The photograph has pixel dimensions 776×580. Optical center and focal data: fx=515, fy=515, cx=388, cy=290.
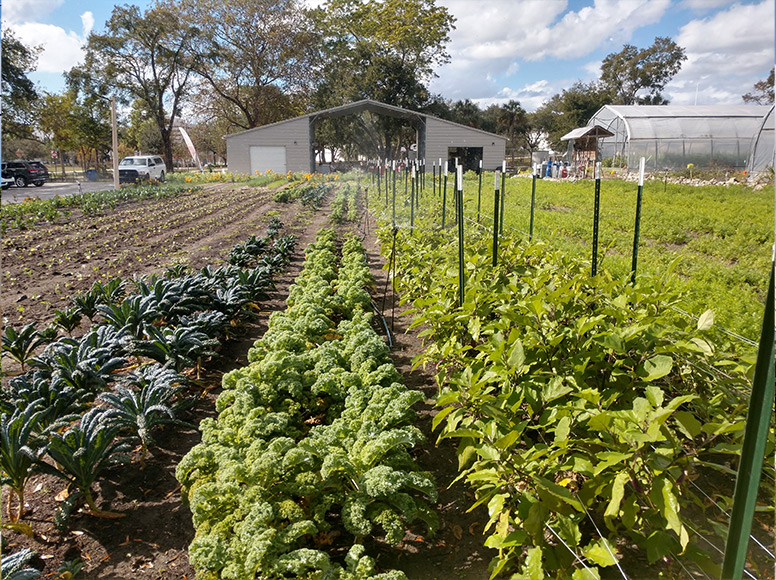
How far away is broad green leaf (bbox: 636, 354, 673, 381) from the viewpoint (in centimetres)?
196

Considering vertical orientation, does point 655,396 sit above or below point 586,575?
above

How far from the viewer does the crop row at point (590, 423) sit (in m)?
1.72

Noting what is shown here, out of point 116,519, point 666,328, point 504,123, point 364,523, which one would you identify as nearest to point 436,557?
point 364,523

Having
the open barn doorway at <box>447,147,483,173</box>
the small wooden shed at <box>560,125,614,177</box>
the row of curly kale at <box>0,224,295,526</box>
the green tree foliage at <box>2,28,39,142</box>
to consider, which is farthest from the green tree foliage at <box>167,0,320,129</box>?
the row of curly kale at <box>0,224,295,526</box>

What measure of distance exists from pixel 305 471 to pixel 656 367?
62.6 inches

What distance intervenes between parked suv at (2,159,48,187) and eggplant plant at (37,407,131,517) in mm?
28029

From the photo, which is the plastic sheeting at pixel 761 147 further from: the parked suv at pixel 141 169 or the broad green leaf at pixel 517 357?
the parked suv at pixel 141 169

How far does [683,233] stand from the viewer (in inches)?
331

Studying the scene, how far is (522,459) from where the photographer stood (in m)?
1.86

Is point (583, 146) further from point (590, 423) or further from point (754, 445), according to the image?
point (754, 445)

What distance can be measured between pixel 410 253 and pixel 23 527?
3879mm

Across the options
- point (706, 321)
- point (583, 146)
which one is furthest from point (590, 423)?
point (583, 146)

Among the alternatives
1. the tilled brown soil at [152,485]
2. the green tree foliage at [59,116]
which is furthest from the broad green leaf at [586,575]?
the green tree foliage at [59,116]

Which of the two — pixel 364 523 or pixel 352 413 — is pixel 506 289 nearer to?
pixel 352 413
